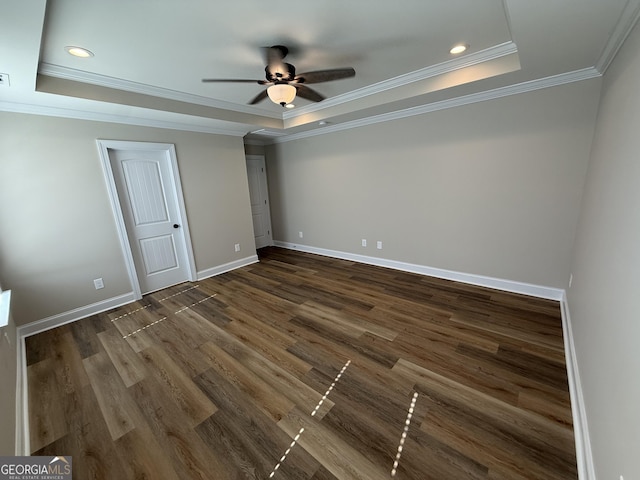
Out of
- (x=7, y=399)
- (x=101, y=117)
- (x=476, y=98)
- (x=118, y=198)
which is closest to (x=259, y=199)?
(x=118, y=198)

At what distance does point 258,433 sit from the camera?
5.09ft

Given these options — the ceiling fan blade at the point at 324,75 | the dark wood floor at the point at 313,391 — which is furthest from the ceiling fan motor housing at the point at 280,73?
the dark wood floor at the point at 313,391

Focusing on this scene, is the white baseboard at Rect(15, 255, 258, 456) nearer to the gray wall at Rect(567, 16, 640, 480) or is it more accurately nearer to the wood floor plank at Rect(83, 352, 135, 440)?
the wood floor plank at Rect(83, 352, 135, 440)

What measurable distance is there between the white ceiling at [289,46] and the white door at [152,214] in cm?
52

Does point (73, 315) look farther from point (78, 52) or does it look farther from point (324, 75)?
point (324, 75)

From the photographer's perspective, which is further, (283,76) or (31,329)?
(31,329)

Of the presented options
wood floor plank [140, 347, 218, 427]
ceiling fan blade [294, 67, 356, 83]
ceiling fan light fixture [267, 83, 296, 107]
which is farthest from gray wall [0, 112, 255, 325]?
ceiling fan blade [294, 67, 356, 83]

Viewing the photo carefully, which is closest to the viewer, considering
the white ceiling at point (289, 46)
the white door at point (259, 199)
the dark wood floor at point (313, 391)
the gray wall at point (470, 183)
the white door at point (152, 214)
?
the dark wood floor at point (313, 391)

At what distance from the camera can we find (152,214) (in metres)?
3.60

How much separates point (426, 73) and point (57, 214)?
172 inches

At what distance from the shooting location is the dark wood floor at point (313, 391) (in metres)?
1.38

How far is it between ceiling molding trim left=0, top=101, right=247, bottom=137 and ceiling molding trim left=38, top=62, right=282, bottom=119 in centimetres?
48

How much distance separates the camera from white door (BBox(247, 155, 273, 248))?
5.40 meters

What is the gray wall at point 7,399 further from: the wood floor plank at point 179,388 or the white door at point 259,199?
the white door at point 259,199
